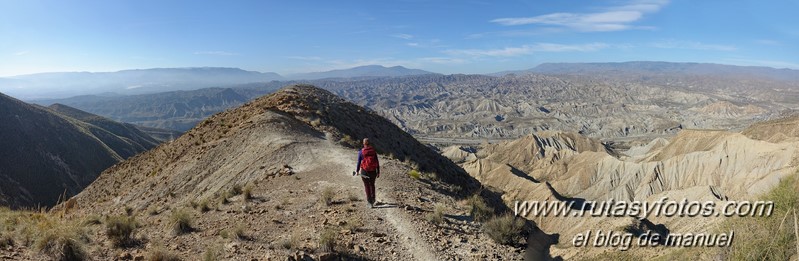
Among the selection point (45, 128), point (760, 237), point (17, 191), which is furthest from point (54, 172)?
point (760, 237)

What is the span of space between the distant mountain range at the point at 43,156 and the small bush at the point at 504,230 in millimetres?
61357

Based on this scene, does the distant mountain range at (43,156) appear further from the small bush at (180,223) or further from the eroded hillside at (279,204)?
the small bush at (180,223)

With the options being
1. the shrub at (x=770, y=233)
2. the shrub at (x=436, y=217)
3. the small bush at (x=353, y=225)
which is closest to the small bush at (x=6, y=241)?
the small bush at (x=353, y=225)

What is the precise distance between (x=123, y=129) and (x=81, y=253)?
5462 inches

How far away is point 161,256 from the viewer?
279 inches

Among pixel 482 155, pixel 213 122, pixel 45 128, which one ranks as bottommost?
Answer: pixel 482 155

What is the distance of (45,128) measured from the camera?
7950 centimetres

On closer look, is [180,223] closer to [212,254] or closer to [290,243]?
[212,254]

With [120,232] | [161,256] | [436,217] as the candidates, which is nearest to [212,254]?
[161,256]

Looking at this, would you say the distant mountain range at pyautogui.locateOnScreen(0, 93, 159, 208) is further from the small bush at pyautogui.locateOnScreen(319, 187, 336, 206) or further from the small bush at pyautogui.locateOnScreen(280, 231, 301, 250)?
the small bush at pyautogui.locateOnScreen(280, 231, 301, 250)

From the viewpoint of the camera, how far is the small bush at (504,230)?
8.98 metres

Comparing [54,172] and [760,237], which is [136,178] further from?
[54,172]

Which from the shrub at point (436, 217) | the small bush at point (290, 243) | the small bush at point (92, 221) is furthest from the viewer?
the small bush at point (92, 221)

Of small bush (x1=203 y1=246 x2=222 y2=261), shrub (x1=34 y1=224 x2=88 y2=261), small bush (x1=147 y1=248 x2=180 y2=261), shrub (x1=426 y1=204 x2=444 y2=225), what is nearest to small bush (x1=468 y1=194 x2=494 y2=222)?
shrub (x1=426 y1=204 x2=444 y2=225)
